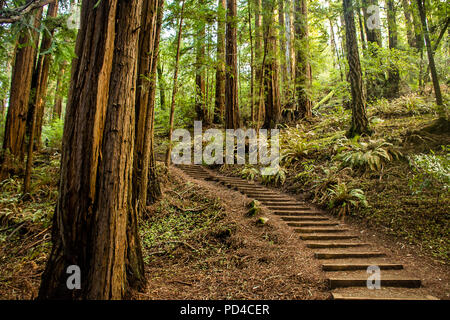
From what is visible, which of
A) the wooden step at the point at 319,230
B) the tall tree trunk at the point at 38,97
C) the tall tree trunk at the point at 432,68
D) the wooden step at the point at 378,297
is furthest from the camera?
the tall tree trunk at the point at 432,68

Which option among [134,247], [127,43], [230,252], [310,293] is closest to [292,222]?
[230,252]

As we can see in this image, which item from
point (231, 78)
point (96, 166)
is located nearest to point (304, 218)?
point (96, 166)

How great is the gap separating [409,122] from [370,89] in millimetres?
4726

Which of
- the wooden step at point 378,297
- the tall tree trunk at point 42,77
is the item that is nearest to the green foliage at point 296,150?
the wooden step at point 378,297

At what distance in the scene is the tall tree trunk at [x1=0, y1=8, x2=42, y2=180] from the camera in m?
6.80

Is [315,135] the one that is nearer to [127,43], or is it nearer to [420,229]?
[420,229]

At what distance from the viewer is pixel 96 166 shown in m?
2.56

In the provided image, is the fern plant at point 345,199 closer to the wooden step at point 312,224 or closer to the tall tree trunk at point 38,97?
the wooden step at point 312,224

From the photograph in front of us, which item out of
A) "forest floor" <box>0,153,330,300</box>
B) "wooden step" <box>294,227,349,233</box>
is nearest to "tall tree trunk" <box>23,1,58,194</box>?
"forest floor" <box>0,153,330,300</box>

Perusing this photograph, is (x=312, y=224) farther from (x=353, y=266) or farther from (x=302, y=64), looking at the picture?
(x=302, y=64)

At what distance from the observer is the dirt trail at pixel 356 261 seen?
3004 mm

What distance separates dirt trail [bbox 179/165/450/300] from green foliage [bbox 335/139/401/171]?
1928 mm

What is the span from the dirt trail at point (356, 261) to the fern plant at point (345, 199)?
1.08 ft

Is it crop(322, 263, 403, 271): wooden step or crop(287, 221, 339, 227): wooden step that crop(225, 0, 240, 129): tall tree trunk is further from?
crop(322, 263, 403, 271): wooden step
